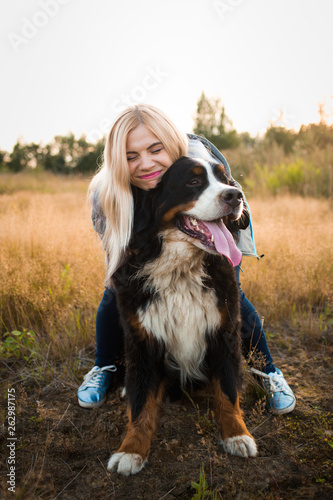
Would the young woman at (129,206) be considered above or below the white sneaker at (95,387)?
above

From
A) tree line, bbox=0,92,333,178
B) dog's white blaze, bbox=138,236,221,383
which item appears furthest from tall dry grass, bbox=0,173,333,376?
tree line, bbox=0,92,333,178

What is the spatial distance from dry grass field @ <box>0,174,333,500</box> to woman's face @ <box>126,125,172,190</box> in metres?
0.62

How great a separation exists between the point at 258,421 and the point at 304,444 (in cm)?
25

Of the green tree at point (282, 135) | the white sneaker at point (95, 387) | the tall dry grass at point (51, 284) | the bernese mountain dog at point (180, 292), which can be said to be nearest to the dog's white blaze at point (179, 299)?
the bernese mountain dog at point (180, 292)

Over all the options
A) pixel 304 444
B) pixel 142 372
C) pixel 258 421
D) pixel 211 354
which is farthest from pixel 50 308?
pixel 304 444

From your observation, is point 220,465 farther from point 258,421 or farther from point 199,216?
point 199,216

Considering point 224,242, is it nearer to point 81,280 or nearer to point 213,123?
point 81,280

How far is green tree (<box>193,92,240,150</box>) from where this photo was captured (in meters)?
20.2

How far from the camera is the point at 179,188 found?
1809mm

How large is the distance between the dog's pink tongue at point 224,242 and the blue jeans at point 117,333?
1.38 feet

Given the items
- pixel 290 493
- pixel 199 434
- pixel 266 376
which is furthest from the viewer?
pixel 266 376

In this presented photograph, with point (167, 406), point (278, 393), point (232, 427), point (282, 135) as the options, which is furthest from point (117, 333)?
point (282, 135)

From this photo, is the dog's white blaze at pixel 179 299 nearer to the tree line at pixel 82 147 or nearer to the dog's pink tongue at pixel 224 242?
the dog's pink tongue at pixel 224 242

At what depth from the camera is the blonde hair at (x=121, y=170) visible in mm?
1868
